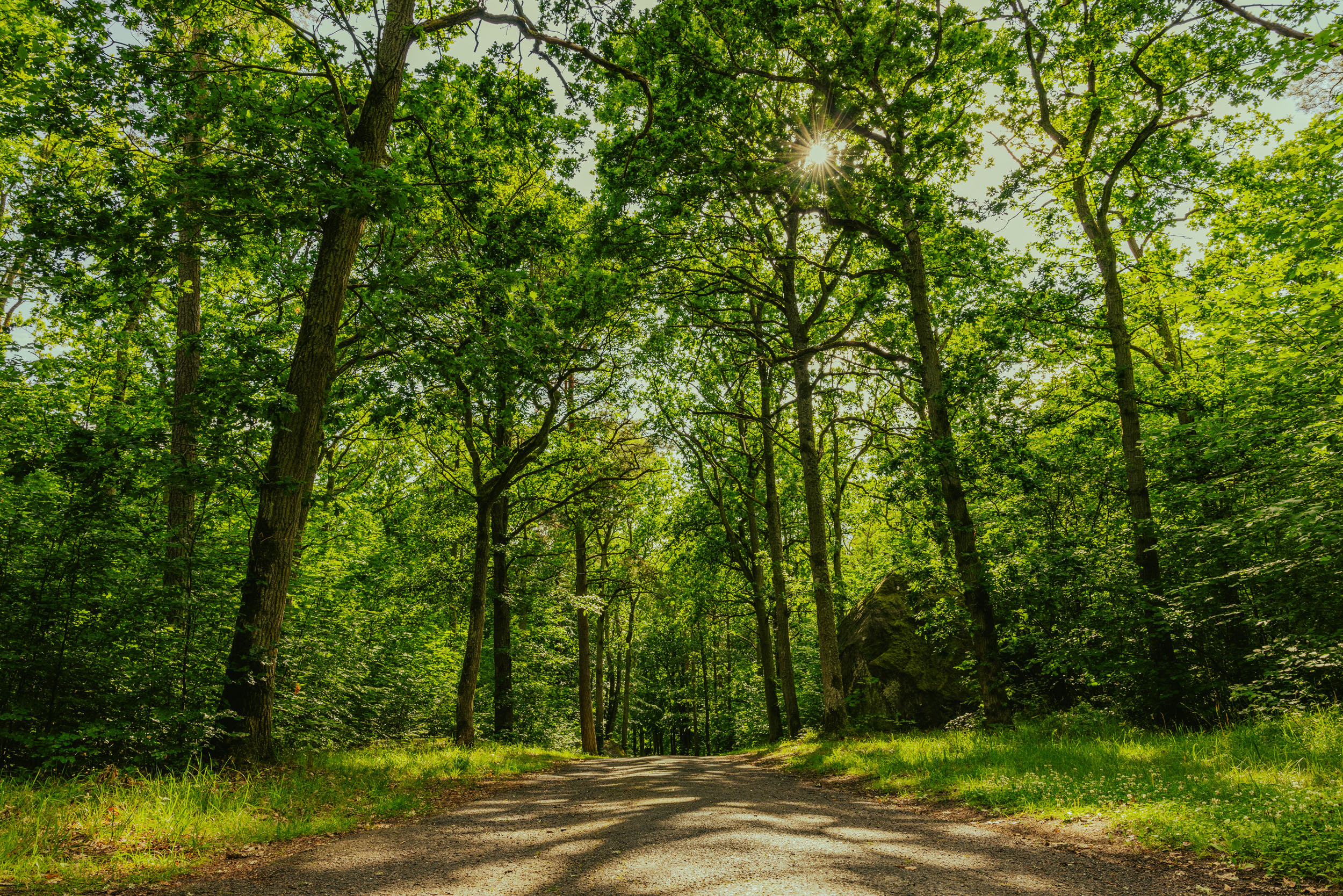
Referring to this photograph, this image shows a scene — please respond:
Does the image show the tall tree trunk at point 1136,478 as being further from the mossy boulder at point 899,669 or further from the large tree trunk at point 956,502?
the mossy boulder at point 899,669

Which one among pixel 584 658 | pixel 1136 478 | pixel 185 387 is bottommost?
pixel 584 658

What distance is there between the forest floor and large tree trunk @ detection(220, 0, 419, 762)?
262cm

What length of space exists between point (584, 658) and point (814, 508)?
11.6m

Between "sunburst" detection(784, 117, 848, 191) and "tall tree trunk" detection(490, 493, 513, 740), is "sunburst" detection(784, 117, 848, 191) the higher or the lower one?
the higher one

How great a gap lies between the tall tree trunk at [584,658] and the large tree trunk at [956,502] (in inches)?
501

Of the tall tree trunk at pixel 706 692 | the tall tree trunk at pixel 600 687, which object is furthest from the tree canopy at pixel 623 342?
the tall tree trunk at pixel 706 692

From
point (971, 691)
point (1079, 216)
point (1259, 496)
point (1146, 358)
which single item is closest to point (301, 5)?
point (1079, 216)

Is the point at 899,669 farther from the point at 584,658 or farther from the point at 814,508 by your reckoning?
the point at 584,658

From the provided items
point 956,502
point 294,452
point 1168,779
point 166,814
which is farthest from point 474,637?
point 1168,779

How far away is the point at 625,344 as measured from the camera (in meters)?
15.3

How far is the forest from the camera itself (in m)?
6.88

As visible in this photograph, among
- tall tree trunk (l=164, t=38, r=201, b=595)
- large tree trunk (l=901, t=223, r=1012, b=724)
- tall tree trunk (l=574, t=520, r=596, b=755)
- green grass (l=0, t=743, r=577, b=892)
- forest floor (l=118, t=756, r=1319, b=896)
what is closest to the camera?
forest floor (l=118, t=756, r=1319, b=896)

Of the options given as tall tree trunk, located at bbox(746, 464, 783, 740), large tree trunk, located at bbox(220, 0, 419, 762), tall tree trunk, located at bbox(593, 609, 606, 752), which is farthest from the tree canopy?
tall tree trunk, located at bbox(593, 609, 606, 752)

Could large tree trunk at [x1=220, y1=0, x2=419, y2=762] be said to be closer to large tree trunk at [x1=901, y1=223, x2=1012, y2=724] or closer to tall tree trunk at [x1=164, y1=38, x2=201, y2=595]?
tall tree trunk at [x1=164, y1=38, x2=201, y2=595]
